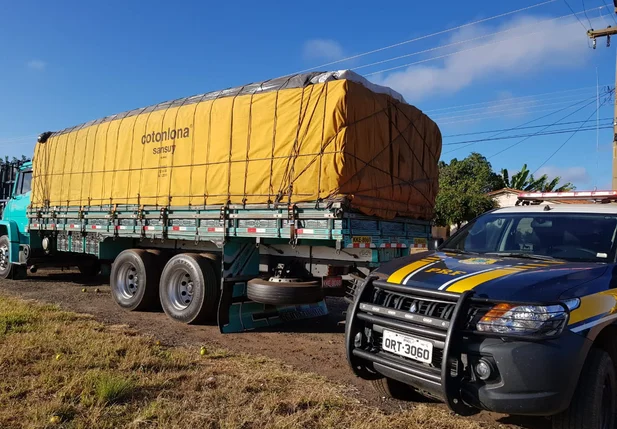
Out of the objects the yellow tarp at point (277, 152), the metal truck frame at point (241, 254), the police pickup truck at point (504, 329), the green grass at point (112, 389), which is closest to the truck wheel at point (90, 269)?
the metal truck frame at point (241, 254)

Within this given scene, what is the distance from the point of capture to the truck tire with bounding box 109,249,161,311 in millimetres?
8023

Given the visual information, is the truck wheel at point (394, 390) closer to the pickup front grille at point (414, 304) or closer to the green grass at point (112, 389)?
the pickup front grille at point (414, 304)

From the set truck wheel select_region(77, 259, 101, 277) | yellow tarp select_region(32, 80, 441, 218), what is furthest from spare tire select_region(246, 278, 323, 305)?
truck wheel select_region(77, 259, 101, 277)

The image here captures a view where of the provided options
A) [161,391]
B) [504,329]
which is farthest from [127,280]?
[504,329]

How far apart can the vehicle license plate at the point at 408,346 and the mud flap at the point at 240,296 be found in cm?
375

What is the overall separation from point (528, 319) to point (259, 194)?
14.0 ft

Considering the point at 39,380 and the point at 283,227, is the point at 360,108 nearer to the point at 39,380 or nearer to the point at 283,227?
the point at 283,227

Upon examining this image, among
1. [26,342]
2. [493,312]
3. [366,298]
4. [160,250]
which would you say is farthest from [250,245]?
[493,312]

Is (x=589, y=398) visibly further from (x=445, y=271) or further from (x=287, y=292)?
(x=287, y=292)

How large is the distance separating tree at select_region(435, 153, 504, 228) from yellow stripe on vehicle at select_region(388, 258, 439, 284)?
18.8 meters

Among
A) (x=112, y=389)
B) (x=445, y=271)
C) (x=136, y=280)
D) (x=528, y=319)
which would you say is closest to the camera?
(x=528, y=319)

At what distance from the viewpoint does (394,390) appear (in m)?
4.02

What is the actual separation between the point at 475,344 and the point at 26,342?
4.72 m

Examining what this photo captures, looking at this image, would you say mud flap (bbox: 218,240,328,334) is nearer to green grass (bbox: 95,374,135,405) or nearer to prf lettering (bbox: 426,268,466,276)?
green grass (bbox: 95,374,135,405)
